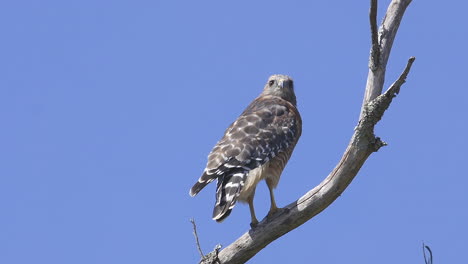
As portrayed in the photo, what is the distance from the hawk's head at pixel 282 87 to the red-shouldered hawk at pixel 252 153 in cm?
19

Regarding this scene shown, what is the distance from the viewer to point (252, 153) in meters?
7.53

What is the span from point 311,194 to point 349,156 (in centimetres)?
52

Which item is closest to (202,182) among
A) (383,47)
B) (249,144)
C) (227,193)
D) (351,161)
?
(227,193)

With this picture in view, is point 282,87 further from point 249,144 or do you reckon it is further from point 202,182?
point 202,182

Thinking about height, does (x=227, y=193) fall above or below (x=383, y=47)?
below

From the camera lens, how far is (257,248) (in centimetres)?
653

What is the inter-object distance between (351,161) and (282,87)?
3428 millimetres

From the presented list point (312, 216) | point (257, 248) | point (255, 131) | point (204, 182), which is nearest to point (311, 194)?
point (312, 216)

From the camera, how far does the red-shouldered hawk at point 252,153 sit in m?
6.95

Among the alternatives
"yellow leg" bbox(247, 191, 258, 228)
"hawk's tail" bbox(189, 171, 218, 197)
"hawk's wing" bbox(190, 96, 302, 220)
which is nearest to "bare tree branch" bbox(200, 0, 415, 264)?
"yellow leg" bbox(247, 191, 258, 228)

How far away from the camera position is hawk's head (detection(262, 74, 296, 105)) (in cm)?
938

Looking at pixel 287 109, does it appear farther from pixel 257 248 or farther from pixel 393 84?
pixel 393 84

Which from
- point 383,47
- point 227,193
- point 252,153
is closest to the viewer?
point 383,47

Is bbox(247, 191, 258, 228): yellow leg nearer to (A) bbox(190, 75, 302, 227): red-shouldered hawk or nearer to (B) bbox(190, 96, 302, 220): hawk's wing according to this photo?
(A) bbox(190, 75, 302, 227): red-shouldered hawk
